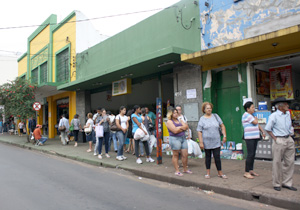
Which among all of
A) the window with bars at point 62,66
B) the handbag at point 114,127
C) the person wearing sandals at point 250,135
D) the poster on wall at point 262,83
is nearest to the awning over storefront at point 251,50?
the poster on wall at point 262,83

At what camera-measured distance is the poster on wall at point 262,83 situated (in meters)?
8.20

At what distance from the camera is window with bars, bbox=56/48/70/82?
17.1 m

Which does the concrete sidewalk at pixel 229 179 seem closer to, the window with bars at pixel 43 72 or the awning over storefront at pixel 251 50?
the awning over storefront at pixel 251 50

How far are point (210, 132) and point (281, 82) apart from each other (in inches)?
161

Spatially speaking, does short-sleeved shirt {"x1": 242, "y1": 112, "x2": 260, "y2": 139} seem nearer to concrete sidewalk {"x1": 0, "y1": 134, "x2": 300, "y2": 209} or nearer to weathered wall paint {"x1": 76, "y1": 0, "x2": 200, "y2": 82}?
concrete sidewalk {"x1": 0, "y1": 134, "x2": 300, "y2": 209}

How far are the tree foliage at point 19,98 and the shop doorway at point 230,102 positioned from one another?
11860 mm

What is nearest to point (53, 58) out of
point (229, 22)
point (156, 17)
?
point (156, 17)

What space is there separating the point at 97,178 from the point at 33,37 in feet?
65.3

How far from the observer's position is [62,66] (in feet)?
58.5

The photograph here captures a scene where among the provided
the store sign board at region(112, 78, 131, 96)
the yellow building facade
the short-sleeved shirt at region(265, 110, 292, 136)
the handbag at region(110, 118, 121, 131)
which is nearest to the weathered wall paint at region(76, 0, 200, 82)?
the store sign board at region(112, 78, 131, 96)

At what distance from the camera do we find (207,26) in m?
8.79

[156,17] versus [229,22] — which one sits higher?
[156,17]

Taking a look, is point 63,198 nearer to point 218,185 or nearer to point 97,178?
point 97,178

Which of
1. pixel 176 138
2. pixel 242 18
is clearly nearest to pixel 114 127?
pixel 176 138
